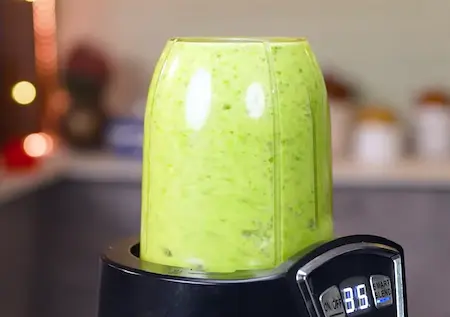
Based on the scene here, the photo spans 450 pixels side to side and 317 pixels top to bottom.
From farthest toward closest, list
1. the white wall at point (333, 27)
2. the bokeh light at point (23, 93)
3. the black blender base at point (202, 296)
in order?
1. the white wall at point (333, 27)
2. the bokeh light at point (23, 93)
3. the black blender base at point (202, 296)

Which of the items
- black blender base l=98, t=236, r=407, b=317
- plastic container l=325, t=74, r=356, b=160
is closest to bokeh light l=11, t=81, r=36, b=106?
plastic container l=325, t=74, r=356, b=160

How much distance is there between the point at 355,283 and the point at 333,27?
147cm

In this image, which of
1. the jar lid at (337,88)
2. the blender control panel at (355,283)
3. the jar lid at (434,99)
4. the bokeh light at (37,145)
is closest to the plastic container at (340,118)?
the jar lid at (337,88)

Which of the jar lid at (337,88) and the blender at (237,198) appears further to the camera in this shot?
the jar lid at (337,88)

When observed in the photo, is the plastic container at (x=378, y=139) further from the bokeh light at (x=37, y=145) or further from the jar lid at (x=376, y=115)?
the bokeh light at (x=37, y=145)

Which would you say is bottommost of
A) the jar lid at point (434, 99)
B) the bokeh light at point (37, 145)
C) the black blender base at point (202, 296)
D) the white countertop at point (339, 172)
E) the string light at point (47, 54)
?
the white countertop at point (339, 172)

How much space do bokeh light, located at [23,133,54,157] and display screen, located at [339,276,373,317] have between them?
128cm

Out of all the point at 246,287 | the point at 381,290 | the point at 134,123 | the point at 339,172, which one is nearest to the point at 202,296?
the point at 246,287

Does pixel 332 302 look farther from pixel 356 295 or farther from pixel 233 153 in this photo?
pixel 233 153

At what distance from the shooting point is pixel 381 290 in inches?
24.2

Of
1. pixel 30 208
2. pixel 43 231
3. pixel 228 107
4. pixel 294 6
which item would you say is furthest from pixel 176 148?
pixel 294 6

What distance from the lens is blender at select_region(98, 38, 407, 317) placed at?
0.57 metres

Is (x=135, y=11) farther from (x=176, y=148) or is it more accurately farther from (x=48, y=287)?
(x=176, y=148)

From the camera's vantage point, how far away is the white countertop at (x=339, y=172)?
68.9 inches
